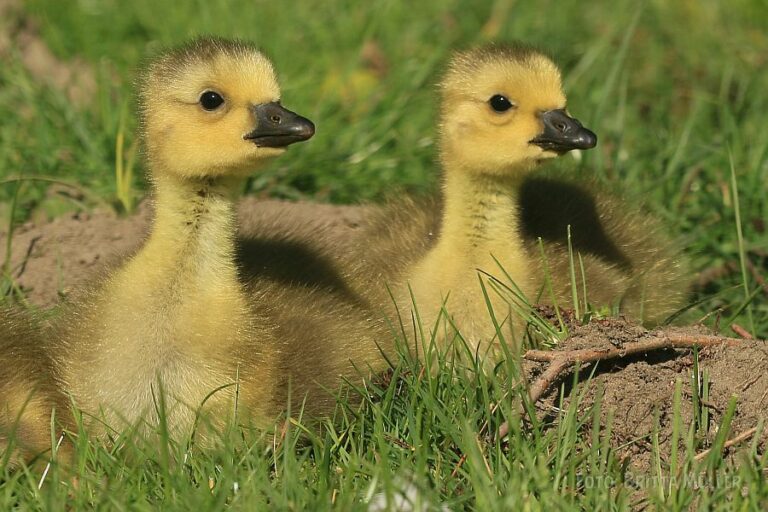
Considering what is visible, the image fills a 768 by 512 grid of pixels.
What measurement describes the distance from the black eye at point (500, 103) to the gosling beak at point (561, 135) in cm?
13

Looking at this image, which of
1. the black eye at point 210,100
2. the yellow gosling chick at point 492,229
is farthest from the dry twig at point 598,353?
the black eye at point 210,100

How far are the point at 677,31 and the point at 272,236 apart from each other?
3576mm

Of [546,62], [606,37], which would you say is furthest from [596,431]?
[606,37]

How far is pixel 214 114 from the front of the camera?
353 cm

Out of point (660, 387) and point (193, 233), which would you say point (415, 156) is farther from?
point (660, 387)

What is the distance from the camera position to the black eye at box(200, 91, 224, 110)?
356 centimetres

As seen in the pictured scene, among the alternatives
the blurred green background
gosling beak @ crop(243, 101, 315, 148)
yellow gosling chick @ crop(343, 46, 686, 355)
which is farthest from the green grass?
gosling beak @ crop(243, 101, 315, 148)

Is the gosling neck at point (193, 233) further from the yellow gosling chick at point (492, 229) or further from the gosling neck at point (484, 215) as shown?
the gosling neck at point (484, 215)

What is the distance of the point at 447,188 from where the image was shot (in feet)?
13.7

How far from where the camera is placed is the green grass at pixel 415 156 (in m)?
3.03

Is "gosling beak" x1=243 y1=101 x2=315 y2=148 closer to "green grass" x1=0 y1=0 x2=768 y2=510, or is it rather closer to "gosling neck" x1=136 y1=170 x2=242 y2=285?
"gosling neck" x1=136 y1=170 x2=242 y2=285

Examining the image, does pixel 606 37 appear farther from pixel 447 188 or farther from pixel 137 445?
pixel 137 445

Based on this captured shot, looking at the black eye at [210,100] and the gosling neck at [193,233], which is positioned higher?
the black eye at [210,100]

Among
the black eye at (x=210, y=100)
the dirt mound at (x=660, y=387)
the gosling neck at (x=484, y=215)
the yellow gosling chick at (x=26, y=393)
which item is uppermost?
the black eye at (x=210, y=100)
